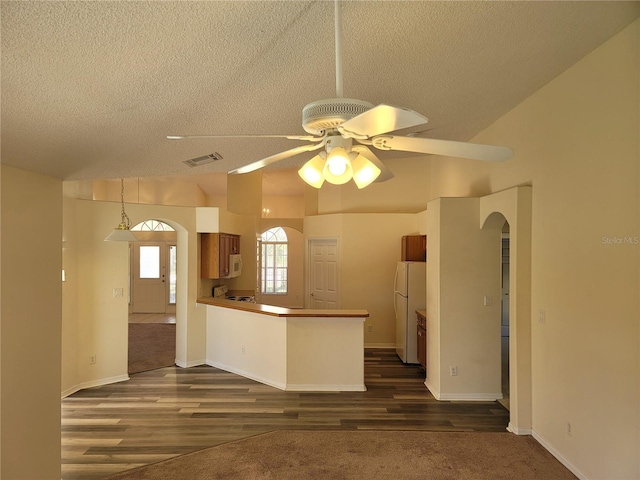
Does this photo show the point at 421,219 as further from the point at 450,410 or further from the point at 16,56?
the point at 16,56

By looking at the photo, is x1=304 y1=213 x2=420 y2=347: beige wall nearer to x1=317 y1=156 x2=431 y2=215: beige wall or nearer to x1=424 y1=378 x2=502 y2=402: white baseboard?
x1=317 y1=156 x2=431 y2=215: beige wall

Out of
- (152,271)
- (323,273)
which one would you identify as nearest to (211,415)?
(323,273)

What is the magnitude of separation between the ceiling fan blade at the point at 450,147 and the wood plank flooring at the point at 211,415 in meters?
3.29

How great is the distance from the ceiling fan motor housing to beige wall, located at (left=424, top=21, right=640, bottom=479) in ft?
Result: 6.80

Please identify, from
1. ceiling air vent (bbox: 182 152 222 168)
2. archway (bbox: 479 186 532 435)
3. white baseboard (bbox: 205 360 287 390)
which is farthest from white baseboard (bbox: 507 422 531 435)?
ceiling air vent (bbox: 182 152 222 168)

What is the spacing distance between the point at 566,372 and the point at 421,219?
4207mm

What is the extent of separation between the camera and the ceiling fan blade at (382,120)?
1350 millimetres

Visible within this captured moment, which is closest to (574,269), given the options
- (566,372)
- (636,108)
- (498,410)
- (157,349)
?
(566,372)

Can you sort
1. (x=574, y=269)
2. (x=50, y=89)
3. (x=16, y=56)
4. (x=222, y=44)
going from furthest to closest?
(x=574, y=269) → (x=222, y=44) → (x=50, y=89) → (x=16, y=56)

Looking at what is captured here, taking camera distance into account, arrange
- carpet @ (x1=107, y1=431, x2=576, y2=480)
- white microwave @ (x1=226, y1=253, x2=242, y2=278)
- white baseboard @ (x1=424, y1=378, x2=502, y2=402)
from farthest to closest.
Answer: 1. white microwave @ (x1=226, y1=253, x2=242, y2=278)
2. white baseboard @ (x1=424, y1=378, x2=502, y2=402)
3. carpet @ (x1=107, y1=431, x2=576, y2=480)

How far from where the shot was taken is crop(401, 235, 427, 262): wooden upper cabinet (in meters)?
6.76

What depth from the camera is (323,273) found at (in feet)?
27.2

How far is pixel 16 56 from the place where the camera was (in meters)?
1.68

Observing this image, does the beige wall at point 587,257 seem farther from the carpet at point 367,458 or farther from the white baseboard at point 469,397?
the white baseboard at point 469,397
